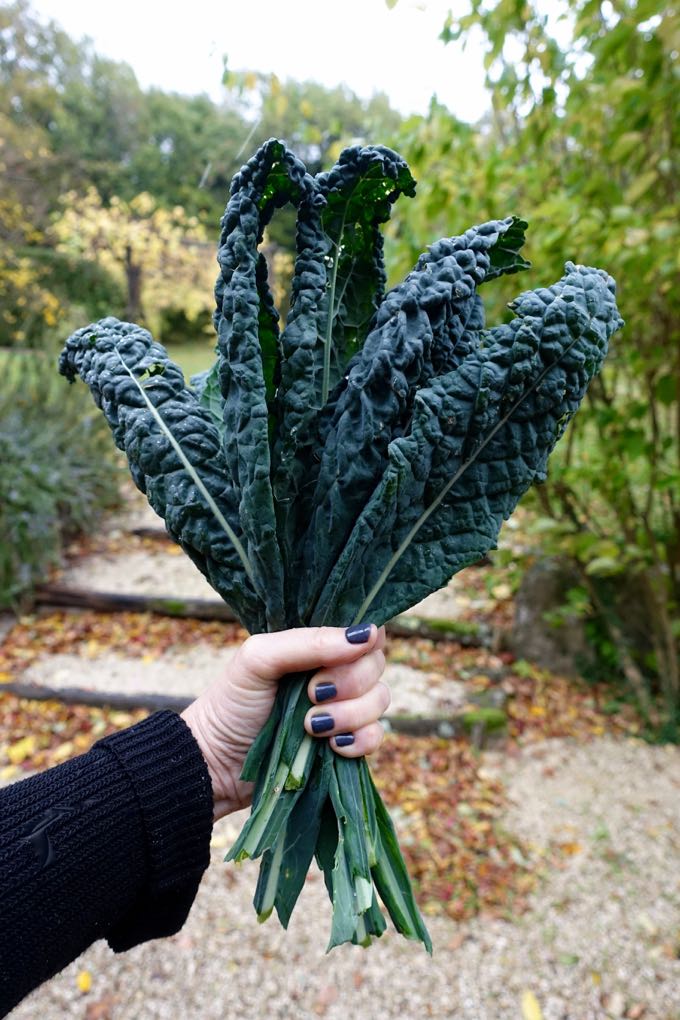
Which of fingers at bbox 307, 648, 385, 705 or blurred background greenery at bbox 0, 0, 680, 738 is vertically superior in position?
blurred background greenery at bbox 0, 0, 680, 738

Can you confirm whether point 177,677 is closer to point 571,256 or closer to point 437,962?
point 437,962

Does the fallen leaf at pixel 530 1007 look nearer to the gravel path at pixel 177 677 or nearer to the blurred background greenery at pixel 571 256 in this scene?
the gravel path at pixel 177 677

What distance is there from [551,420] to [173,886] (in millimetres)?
989

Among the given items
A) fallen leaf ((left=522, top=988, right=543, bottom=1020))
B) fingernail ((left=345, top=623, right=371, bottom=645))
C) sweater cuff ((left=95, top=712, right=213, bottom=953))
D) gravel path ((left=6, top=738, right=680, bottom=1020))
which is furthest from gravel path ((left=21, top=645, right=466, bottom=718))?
fingernail ((left=345, top=623, right=371, bottom=645))

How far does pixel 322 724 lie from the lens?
93 cm

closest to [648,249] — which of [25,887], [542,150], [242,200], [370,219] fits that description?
Answer: [542,150]

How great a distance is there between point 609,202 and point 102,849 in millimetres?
2678

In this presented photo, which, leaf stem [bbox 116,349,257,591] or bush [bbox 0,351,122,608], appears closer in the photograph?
leaf stem [bbox 116,349,257,591]

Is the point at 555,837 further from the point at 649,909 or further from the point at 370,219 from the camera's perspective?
the point at 370,219

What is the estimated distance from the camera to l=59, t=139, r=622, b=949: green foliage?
81cm

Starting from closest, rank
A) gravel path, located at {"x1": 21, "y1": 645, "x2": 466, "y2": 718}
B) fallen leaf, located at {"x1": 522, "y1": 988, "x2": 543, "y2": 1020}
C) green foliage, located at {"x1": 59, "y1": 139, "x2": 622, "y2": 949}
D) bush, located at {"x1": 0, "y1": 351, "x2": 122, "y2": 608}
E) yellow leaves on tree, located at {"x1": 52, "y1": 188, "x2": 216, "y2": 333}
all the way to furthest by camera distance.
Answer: green foliage, located at {"x1": 59, "y1": 139, "x2": 622, "y2": 949}
fallen leaf, located at {"x1": 522, "y1": 988, "x2": 543, "y2": 1020}
gravel path, located at {"x1": 21, "y1": 645, "x2": 466, "y2": 718}
bush, located at {"x1": 0, "y1": 351, "x2": 122, "y2": 608}
yellow leaves on tree, located at {"x1": 52, "y1": 188, "x2": 216, "y2": 333}

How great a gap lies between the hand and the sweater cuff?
0.24ft

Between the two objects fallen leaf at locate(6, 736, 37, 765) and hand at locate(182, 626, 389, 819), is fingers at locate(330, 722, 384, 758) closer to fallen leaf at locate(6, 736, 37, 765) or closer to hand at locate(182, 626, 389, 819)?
hand at locate(182, 626, 389, 819)

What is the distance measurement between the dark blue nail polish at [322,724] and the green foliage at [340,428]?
4cm
